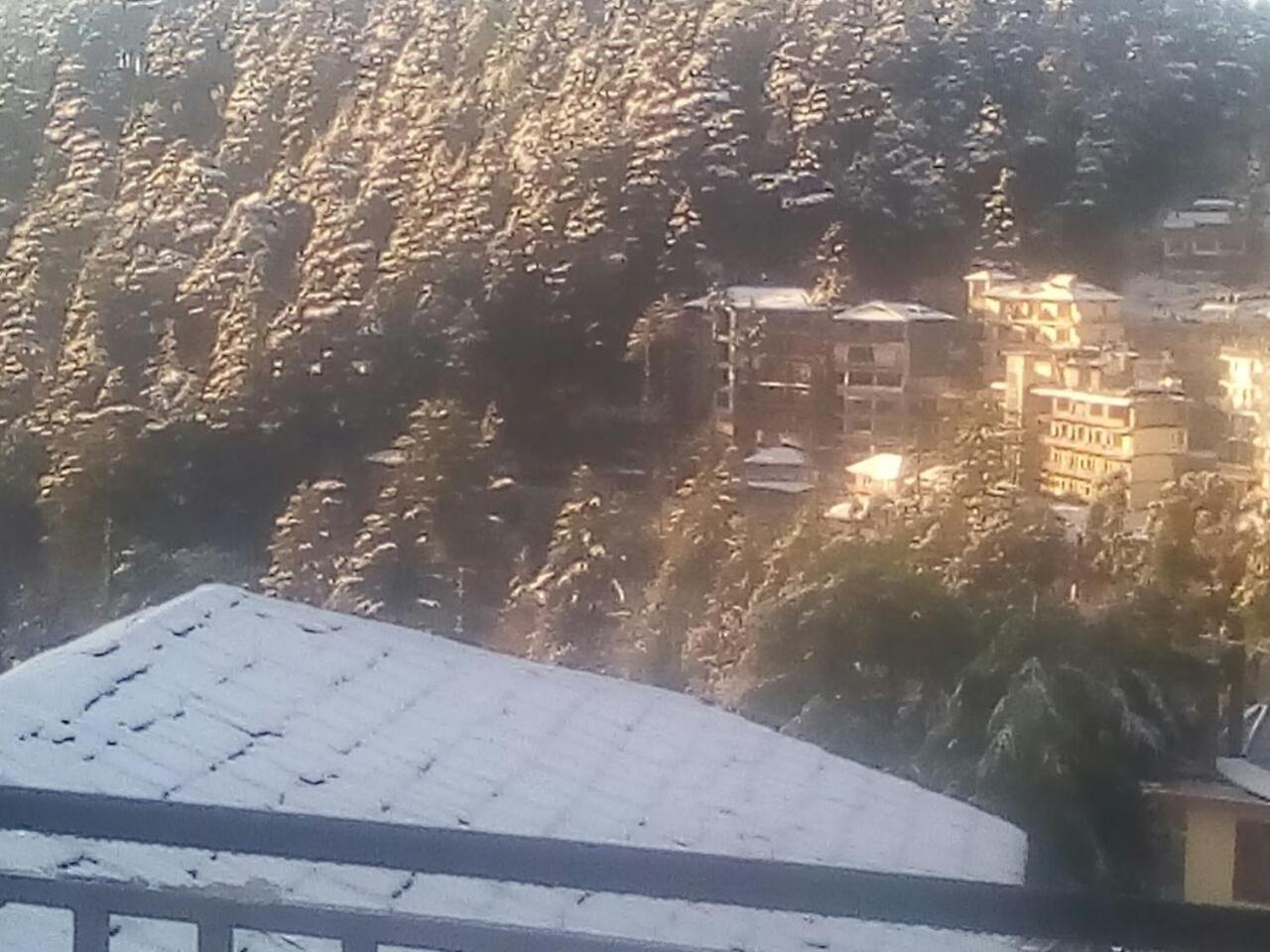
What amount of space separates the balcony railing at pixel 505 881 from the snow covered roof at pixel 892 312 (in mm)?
777

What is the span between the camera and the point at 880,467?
1877mm

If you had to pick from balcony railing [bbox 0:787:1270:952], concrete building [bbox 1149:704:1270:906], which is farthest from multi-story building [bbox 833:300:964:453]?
balcony railing [bbox 0:787:1270:952]

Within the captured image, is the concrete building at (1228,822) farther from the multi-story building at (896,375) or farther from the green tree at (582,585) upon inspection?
the green tree at (582,585)

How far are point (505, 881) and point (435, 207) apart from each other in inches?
38.2

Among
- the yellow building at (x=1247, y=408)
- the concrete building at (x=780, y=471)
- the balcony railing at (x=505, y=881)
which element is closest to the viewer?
the balcony railing at (x=505, y=881)

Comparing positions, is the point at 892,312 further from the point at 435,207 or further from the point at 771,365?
the point at 435,207

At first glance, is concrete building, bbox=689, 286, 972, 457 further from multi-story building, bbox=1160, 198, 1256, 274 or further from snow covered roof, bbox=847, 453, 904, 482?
multi-story building, bbox=1160, 198, 1256, 274

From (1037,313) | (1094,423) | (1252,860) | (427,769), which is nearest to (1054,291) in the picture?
(1037,313)

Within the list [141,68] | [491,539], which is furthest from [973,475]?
[141,68]

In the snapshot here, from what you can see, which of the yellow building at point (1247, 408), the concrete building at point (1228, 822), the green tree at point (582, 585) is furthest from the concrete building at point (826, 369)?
the concrete building at point (1228, 822)

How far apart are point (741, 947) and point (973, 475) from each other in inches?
23.4

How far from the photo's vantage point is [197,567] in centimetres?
208

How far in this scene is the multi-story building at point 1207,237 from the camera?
5.95 feet

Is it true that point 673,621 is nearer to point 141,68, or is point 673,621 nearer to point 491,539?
point 491,539
